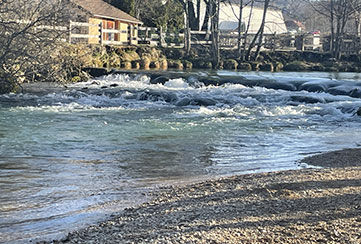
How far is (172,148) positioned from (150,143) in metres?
0.76

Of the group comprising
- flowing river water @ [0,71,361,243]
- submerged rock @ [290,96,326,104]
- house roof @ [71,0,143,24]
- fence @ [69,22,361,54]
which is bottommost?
flowing river water @ [0,71,361,243]

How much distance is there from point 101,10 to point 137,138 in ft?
81.3

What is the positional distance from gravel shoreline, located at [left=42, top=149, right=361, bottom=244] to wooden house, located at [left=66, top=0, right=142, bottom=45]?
23336 millimetres

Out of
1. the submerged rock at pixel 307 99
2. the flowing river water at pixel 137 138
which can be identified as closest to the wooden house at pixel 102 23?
the flowing river water at pixel 137 138

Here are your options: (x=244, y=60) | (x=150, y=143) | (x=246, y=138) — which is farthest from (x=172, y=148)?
(x=244, y=60)

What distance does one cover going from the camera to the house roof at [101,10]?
34.2m

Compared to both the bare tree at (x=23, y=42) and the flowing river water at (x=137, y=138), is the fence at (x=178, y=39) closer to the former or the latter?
the flowing river water at (x=137, y=138)

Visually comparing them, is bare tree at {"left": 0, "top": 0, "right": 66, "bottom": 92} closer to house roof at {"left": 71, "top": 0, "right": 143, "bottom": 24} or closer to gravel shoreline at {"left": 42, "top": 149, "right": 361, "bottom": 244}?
gravel shoreline at {"left": 42, "top": 149, "right": 361, "bottom": 244}

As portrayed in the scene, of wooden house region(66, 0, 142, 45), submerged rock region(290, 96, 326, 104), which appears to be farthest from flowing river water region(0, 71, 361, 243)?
wooden house region(66, 0, 142, 45)

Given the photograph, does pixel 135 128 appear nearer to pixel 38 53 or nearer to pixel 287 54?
pixel 38 53

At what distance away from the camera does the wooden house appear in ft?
104

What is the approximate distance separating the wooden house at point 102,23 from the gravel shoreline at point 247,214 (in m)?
23.3

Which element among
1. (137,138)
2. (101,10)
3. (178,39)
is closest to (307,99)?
(137,138)

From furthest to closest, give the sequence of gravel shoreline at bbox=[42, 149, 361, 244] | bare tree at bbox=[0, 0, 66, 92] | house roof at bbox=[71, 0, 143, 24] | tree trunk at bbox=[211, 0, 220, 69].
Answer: tree trunk at bbox=[211, 0, 220, 69] → house roof at bbox=[71, 0, 143, 24] → bare tree at bbox=[0, 0, 66, 92] → gravel shoreline at bbox=[42, 149, 361, 244]
